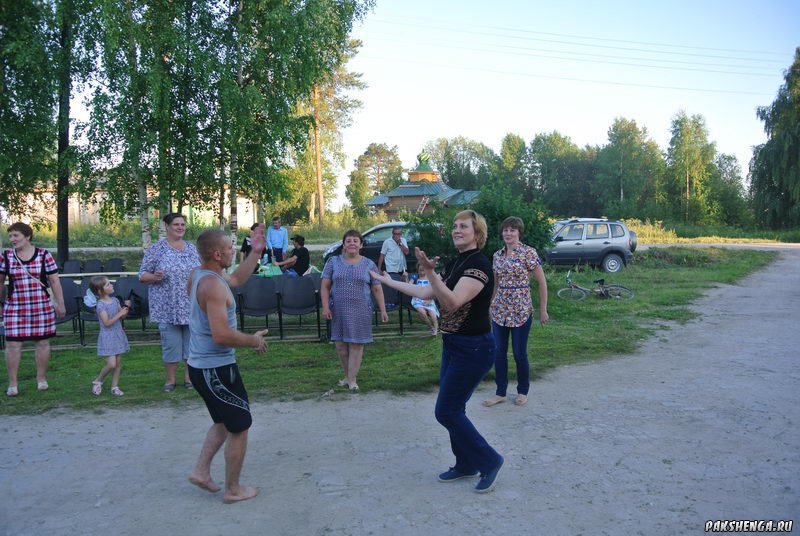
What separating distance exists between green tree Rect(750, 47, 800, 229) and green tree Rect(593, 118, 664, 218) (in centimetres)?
1672

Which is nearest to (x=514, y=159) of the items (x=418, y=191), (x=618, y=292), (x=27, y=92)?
(x=418, y=191)

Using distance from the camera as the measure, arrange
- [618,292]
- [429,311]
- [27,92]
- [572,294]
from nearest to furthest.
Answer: [429,311]
[572,294]
[618,292]
[27,92]

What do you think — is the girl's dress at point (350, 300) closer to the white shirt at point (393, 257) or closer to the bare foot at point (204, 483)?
the bare foot at point (204, 483)

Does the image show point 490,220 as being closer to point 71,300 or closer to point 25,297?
point 71,300

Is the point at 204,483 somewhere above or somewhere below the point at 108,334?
below

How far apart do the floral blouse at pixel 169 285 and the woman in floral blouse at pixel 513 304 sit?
3202mm

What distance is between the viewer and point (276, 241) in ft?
46.6

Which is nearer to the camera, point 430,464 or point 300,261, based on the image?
point 430,464

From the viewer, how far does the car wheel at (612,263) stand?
772 inches

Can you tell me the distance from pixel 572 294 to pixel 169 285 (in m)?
9.50

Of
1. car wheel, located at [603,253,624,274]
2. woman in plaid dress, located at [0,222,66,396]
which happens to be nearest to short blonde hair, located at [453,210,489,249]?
woman in plaid dress, located at [0,222,66,396]

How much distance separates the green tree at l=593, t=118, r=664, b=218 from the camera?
6494cm

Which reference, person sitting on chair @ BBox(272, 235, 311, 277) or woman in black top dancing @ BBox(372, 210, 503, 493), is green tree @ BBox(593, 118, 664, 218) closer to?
person sitting on chair @ BBox(272, 235, 311, 277)

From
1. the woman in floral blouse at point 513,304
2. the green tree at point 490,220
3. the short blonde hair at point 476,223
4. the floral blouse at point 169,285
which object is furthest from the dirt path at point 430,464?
the green tree at point 490,220
